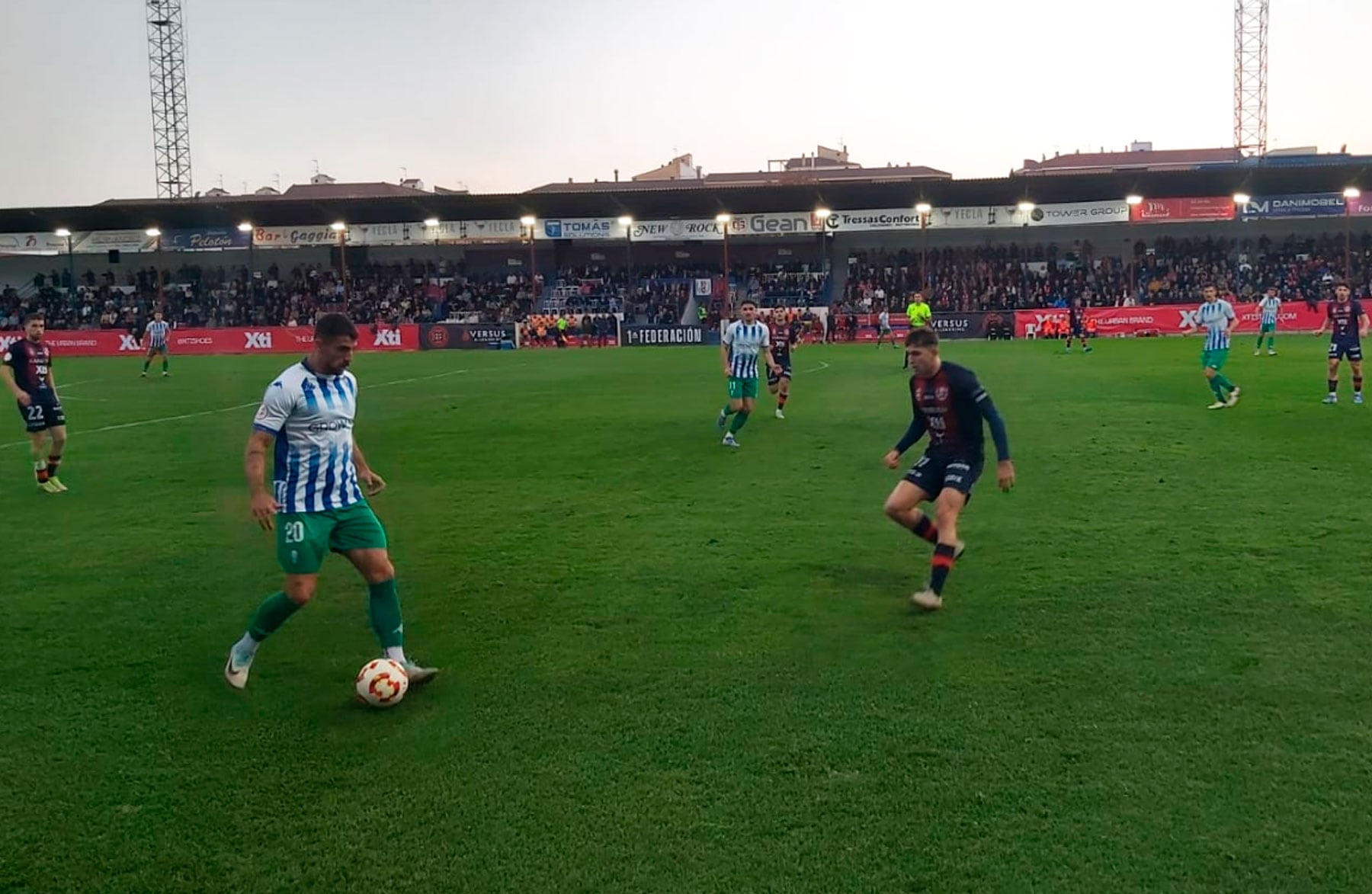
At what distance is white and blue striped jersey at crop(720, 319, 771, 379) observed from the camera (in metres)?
15.8

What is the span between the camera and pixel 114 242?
5259 cm

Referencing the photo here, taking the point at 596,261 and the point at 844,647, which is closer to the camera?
the point at 844,647

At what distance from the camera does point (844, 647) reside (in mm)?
6391

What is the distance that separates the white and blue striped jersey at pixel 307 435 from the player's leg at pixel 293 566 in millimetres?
67

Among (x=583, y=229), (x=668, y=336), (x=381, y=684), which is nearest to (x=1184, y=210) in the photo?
(x=668, y=336)

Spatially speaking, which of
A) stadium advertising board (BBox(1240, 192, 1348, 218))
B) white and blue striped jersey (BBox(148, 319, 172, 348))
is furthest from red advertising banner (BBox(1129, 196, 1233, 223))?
white and blue striped jersey (BBox(148, 319, 172, 348))

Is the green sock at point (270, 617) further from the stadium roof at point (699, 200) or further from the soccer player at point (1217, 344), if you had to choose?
the stadium roof at point (699, 200)

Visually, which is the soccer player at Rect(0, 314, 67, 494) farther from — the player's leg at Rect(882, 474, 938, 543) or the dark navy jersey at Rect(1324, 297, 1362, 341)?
the dark navy jersey at Rect(1324, 297, 1362, 341)

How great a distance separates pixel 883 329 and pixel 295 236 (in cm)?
2828

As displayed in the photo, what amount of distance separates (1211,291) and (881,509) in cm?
1291

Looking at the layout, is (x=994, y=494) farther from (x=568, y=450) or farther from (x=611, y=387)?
(x=611, y=387)

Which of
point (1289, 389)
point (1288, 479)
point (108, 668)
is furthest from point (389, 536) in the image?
point (1289, 389)

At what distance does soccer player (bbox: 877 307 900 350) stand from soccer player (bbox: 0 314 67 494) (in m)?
32.3

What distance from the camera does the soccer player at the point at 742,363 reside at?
1562 cm
